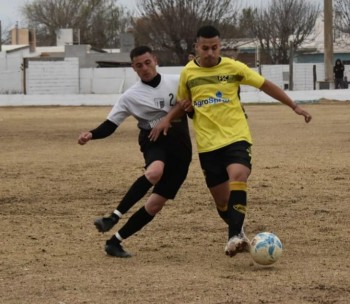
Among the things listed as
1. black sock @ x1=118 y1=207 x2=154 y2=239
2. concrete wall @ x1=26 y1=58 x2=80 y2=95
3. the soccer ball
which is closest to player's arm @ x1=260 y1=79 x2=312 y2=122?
the soccer ball

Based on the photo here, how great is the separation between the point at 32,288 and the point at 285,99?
2687 millimetres

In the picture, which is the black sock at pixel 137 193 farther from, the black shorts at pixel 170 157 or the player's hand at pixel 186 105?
the player's hand at pixel 186 105

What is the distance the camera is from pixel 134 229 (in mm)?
8250

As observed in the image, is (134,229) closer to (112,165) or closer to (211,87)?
(211,87)

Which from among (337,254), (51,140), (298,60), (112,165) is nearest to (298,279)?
(337,254)

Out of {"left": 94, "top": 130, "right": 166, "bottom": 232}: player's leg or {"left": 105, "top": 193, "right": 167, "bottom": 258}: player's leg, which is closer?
{"left": 94, "top": 130, "right": 166, "bottom": 232}: player's leg

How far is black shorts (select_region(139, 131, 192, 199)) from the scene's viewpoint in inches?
322

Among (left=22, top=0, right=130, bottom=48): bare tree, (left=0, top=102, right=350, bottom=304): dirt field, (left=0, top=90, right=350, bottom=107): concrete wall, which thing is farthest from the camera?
(left=22, top=0, right=130, bottom=48): bare tree

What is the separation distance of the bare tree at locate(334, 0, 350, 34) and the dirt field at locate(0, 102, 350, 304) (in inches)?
2177

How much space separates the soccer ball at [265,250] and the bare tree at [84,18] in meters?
80.6

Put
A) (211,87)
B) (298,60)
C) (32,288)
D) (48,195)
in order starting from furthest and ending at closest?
(298,60), (48,195), (211,87), (32,288)

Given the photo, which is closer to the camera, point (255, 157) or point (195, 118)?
point (195, 118)

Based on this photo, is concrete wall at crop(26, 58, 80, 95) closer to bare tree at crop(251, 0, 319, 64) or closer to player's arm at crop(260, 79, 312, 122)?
bare tree at crop(251, 0, 319, 64)

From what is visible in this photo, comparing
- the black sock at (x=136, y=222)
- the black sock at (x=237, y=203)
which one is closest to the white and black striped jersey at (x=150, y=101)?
the black sock at (x=136, y=222)
